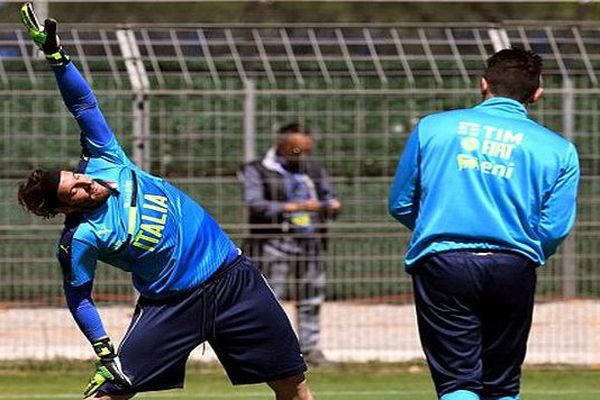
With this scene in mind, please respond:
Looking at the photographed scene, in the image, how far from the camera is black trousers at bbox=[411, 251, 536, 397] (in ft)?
24.2

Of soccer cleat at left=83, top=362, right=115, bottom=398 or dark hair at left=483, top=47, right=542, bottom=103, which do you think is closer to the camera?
dark hair at left=483, top=47, right=542, bottom=103

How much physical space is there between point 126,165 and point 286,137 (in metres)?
5.00

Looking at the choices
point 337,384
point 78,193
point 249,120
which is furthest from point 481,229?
point 249,120

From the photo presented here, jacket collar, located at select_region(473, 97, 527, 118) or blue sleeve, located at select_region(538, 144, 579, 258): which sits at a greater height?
jacket collar, located at select_region(473, 97, 527, 118)

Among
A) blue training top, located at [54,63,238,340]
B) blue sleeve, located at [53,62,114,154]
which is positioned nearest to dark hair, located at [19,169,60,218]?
blue training top, located at [54,63,238,340]

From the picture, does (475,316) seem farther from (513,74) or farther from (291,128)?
(291,128)

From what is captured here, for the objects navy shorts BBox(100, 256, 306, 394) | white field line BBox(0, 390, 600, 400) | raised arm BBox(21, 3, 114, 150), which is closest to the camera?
raised arm BBox(21, 3, 114, 150)

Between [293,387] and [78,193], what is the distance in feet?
5.01

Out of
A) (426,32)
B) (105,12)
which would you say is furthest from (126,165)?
(105,12)

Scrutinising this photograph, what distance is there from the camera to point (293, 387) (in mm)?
8258

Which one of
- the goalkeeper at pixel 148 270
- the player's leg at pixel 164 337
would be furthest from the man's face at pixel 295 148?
the player's leg at pixel 164 337

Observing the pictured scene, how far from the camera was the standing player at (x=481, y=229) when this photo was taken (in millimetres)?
7336

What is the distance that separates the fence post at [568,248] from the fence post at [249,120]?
2.52 metres

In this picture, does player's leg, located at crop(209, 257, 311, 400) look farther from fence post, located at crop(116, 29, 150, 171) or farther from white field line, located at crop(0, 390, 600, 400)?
fence post, located at crop(116, 29, 150, 171)
